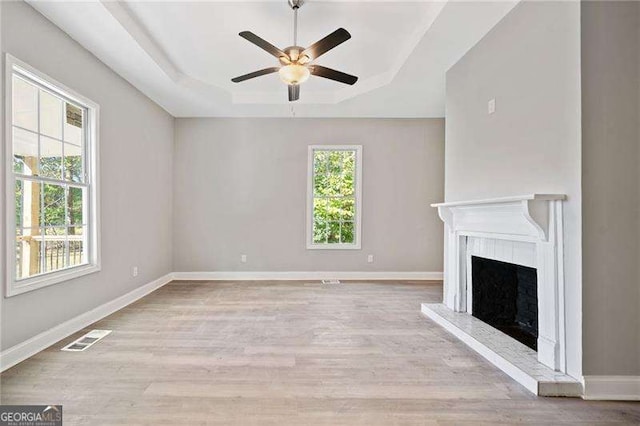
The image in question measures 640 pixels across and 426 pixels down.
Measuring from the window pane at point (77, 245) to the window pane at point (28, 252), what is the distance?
0.38 metres

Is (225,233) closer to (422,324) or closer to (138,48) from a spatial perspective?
(138,48)

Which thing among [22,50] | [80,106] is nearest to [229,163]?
[80,106]

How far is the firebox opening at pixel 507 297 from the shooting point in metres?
2.68

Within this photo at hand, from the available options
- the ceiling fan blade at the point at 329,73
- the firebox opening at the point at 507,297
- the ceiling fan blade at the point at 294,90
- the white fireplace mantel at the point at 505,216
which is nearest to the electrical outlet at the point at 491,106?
the white fireplace mantel at the point at 505,216

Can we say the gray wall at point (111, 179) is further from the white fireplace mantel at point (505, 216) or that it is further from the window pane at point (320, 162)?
Result: the white fireplace mantel at point (505, 216)

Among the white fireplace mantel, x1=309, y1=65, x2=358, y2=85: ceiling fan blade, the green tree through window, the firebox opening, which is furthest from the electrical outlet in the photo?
the green tree through window

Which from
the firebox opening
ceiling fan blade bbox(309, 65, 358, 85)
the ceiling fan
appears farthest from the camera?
ceiling fan blade bbox(309, 65, 358, 85)

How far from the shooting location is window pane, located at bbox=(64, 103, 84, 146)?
3.08 meters

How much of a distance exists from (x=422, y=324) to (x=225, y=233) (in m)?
3.56

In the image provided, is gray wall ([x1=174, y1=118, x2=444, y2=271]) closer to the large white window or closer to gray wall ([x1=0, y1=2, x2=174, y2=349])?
gray wall ([x1=0, y1=2, x2=174, y2=349])

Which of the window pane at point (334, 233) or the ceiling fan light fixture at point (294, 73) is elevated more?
the ceiling fan light fixture at point (294, 73)

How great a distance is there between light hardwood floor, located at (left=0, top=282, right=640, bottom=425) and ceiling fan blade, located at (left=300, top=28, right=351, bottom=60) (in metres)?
2.48

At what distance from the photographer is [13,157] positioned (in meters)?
2.42

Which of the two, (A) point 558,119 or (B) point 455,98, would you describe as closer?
(A) point 558,119
